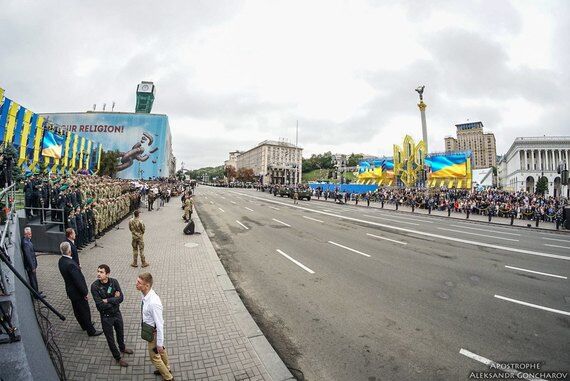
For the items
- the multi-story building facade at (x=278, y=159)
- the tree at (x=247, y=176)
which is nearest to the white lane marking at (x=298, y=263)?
the multi-story building facade at (x=278, y=159)

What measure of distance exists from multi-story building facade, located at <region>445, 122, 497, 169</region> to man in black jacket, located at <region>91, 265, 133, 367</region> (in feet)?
630

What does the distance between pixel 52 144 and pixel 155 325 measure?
3435 cm

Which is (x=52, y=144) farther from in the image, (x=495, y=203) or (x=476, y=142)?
(x=476, y=142)

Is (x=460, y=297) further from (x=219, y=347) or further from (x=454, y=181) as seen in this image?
(x=454, y=181)

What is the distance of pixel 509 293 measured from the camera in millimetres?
7266

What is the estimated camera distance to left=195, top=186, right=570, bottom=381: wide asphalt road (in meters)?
4.51

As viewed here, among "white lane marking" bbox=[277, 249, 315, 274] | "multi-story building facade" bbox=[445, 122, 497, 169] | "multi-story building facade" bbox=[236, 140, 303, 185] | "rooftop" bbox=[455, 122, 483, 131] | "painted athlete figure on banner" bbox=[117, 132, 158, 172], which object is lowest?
"white lane marking" bbox=[277, 249, 315, 274]

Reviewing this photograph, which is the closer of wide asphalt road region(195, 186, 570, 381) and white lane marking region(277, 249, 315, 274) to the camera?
wide asphalt road region(195, 186, 570, 381)

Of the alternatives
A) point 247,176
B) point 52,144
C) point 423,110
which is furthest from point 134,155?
point 247,176

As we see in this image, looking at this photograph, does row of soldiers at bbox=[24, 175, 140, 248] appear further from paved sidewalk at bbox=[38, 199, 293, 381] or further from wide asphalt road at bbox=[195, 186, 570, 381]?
wide asphalt road at bbox=[195, 186, 570, 381]

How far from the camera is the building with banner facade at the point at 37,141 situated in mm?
22156

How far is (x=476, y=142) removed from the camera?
543 feet

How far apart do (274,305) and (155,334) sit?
3.11 meters

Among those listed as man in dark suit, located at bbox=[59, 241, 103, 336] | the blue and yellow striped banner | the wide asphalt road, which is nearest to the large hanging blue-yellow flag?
the blue and yellow striped banner
